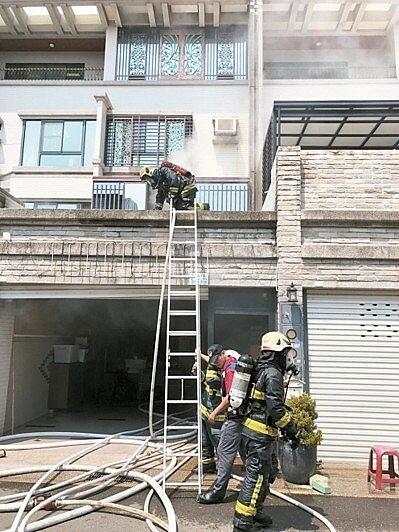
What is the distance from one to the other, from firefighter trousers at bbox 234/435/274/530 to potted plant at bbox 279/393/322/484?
1.45 meters

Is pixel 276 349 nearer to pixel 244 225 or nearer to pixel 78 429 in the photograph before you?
pixel 244 225

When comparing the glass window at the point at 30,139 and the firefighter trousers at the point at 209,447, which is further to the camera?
the glass window at the point at 30,139

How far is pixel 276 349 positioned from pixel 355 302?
9.34 ft

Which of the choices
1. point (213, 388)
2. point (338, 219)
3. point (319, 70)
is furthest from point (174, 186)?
point (319, 70)

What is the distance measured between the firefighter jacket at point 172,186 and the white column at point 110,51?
29.8ft

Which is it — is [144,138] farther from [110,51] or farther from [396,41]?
[396,41]

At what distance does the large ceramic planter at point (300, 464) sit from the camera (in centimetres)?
538

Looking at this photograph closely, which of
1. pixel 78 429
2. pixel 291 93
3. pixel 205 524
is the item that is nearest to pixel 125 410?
pixel 78 429

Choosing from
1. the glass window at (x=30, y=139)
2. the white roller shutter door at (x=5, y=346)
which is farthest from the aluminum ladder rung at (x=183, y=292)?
the glass window at (x=30, y=139)

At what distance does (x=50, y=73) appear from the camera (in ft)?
53.9

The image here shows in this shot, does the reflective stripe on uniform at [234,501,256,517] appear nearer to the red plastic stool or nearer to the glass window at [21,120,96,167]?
the red plastic stool

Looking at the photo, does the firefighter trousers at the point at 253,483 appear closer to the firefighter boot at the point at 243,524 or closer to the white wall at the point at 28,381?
the firefighter boot at the point at 243,524

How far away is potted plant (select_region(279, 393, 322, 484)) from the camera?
5.38 metres

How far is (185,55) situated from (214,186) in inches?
207
